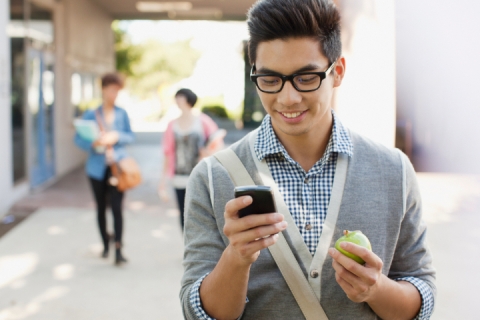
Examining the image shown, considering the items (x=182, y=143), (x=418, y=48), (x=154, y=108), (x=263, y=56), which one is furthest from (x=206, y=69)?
(x=263, y=56)

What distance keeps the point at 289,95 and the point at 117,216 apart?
4.88 metres

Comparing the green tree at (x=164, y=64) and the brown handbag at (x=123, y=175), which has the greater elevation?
the green tree at (x=164, y=64)

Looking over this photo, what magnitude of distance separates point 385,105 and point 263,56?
2.70m

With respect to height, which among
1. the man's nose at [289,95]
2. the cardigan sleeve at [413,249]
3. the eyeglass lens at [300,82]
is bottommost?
the cardigan sleeve at [413,249]

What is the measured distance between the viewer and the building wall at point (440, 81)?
21.5 ft

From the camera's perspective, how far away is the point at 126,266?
20.8 ft

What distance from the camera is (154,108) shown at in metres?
50.2

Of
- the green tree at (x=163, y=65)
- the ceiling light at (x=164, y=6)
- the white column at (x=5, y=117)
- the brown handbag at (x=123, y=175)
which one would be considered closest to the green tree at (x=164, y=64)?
the green tree at (x=163, y=65)

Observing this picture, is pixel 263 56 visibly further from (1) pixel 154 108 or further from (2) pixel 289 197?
(1) pixel 154 108

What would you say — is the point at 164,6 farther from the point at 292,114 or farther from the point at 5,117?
the point at 292,114

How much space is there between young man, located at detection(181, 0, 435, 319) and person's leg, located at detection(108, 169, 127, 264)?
4.54 metres

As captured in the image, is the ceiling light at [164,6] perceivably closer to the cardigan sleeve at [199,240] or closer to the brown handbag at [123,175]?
the brown handbag at [123,175]

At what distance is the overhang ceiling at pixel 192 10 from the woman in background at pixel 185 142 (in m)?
10.5

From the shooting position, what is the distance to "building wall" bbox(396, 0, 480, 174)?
21.5 ft
